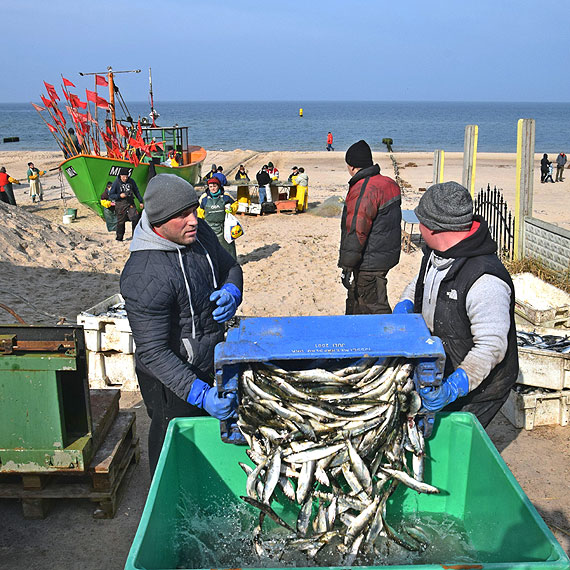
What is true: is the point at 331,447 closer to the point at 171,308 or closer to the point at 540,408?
the point at 171,308

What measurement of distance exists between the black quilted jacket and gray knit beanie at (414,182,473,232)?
4.23 ft

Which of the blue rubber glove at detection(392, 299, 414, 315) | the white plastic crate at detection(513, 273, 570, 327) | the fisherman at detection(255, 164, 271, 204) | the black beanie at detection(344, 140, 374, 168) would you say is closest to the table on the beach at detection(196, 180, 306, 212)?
the fisherman at detection(255, 164, 271, 204)

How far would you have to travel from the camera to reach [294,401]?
2.75 metres

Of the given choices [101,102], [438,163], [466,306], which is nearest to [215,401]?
[466,306]

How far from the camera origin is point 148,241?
10.6 feet

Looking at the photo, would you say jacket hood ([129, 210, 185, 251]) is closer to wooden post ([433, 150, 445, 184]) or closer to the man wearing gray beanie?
the man wearing gray beanie

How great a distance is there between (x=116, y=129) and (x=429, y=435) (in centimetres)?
1589

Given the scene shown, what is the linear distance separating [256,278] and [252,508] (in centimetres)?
746

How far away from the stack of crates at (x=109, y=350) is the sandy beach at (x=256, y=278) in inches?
9.7

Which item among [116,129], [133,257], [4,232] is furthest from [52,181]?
[133,257]

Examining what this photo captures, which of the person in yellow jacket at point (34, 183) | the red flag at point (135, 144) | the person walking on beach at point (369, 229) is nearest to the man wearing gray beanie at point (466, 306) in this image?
the person walking on beach at point (369, 229)

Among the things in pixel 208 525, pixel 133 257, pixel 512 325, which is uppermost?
pixel 133 257

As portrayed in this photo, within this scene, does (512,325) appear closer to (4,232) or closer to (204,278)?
(204,278)

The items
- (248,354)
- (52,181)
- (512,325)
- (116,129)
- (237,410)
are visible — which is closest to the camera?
(248,354)
